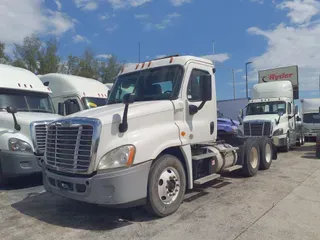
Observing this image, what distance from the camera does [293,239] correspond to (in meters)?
4.04

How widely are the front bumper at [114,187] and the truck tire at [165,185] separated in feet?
0.55

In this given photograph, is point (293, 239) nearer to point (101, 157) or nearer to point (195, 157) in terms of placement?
point (195, 157)

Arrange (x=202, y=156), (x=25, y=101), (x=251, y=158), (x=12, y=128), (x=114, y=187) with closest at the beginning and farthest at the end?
(x=114, y=187) → (x=202, y=156) → (x=12, y=128) → (x=25, y=101) → (x=251, y=158)

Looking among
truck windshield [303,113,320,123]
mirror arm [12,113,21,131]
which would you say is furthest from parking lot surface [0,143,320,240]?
truck windshield [303,113,320,123]

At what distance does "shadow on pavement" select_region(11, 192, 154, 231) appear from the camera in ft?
15.5

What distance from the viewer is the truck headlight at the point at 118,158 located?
4281 mm

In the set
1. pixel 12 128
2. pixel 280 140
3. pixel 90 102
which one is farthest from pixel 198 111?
pixel 280 140

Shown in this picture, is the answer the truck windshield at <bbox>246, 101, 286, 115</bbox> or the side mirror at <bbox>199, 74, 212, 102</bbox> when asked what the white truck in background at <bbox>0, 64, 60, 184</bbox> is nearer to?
the side mirror at <bbox>199, 74, 212, 102</bbox>

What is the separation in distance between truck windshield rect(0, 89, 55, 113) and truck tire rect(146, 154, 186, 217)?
484 cm

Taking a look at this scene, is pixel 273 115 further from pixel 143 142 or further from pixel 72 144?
pixel 72 144

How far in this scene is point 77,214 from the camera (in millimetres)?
5230

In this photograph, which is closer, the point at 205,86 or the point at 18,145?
the point at 205,86

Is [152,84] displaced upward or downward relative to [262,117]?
upward

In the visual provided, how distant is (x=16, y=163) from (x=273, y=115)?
11.2m
